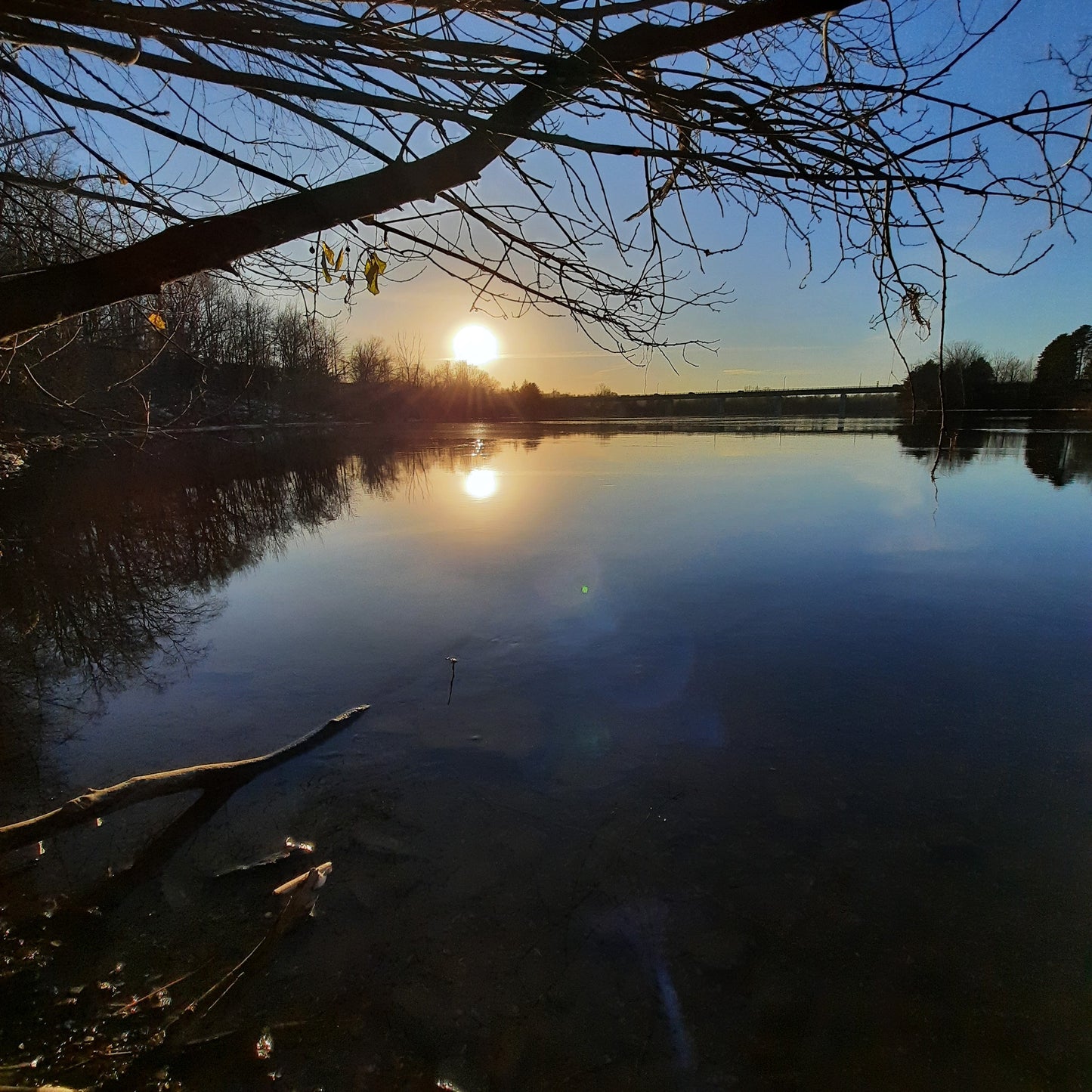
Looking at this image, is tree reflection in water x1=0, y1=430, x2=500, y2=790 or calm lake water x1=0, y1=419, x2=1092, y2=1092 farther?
tree reflection in water x1=0, y1=430, x2=500, y2=790

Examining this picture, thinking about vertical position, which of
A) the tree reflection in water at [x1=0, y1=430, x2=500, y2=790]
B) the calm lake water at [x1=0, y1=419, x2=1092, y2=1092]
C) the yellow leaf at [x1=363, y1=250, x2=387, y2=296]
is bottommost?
the calm lake water at [x1=0, y1=419, x2=1092, y2=1092]

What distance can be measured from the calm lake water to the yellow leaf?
251 centimetres

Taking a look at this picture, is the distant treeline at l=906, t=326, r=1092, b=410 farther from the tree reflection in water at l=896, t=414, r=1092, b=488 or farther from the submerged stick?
the submerged stick

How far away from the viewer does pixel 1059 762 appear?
3.52m

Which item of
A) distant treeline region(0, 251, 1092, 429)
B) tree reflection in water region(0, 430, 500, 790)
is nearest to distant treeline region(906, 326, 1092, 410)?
distant treeline region(0, 251, 1092, 429)

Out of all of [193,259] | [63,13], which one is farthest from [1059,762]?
[63,13]

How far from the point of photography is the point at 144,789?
287 centimetres

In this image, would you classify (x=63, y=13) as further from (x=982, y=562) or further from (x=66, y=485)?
(x=66, y=485)

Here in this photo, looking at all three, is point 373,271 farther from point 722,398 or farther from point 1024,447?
point 722,398

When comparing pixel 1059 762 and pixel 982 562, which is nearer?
pixel 1059 762

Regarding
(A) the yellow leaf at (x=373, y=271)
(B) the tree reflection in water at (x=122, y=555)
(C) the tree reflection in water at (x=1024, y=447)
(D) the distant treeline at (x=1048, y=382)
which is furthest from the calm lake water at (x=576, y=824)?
(D) the distant treeline at (x=1048, y=382)

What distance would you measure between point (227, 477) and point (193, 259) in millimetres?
18149

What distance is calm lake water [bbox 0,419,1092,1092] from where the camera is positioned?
79.8 inches

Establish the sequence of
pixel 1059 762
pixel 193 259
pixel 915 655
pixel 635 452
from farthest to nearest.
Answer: pixel 635 452, pixel 915 655, pixel 1059 762, pixel 193 259
